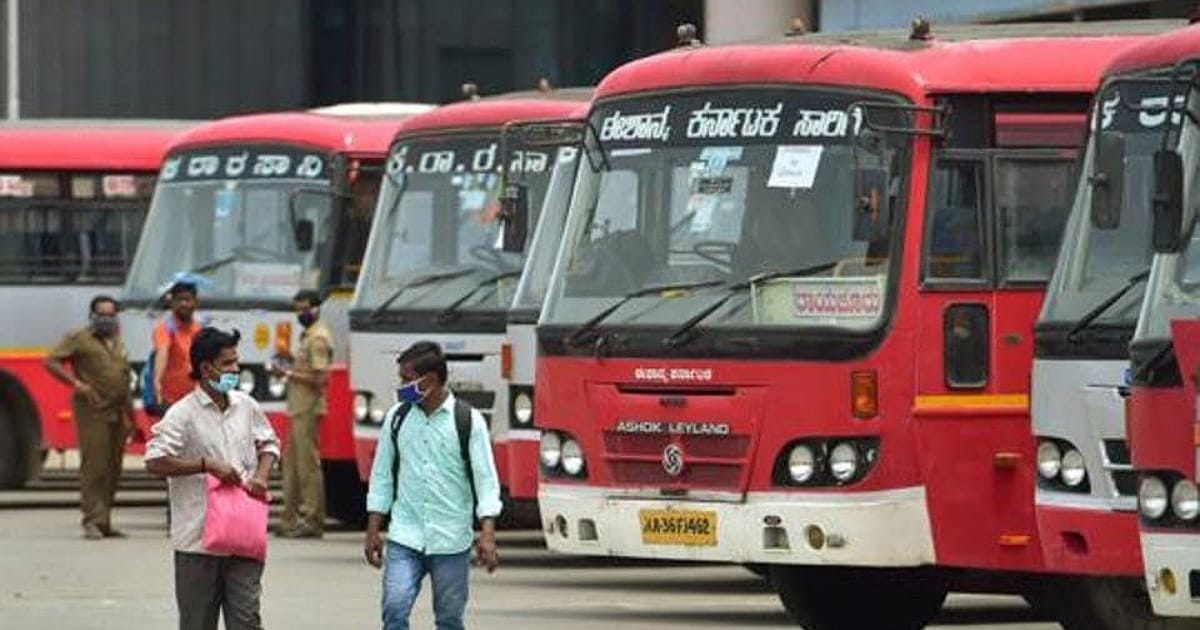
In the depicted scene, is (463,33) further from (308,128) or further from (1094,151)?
(1094,151)

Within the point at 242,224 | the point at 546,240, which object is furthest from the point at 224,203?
the point at 546,240

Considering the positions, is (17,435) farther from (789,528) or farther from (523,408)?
(789,528)

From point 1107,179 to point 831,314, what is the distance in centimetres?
311

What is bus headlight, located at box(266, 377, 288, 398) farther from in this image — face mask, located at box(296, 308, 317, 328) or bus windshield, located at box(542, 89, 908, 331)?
bus windshield, located at box(542, 89, 908, 331)

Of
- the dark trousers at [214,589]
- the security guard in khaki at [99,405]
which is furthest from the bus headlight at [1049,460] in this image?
the security guard in khaki at [99,405]

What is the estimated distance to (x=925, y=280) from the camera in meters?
16.1

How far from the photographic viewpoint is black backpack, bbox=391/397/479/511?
555 inches

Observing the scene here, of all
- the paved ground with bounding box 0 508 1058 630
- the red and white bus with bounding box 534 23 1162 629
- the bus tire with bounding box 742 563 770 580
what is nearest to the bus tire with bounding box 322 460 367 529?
the paved ground with bounding box 0 508 1058 630

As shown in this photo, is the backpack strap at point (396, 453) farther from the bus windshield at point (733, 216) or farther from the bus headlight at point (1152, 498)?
the bus headlight at point (1152, 498)

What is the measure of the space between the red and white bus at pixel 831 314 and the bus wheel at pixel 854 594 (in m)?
0.30

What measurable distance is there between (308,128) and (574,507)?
1021cm

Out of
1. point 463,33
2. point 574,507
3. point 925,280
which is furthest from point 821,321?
point 463,33

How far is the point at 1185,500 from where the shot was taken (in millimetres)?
12281

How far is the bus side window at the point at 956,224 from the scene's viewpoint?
53.2 feet
